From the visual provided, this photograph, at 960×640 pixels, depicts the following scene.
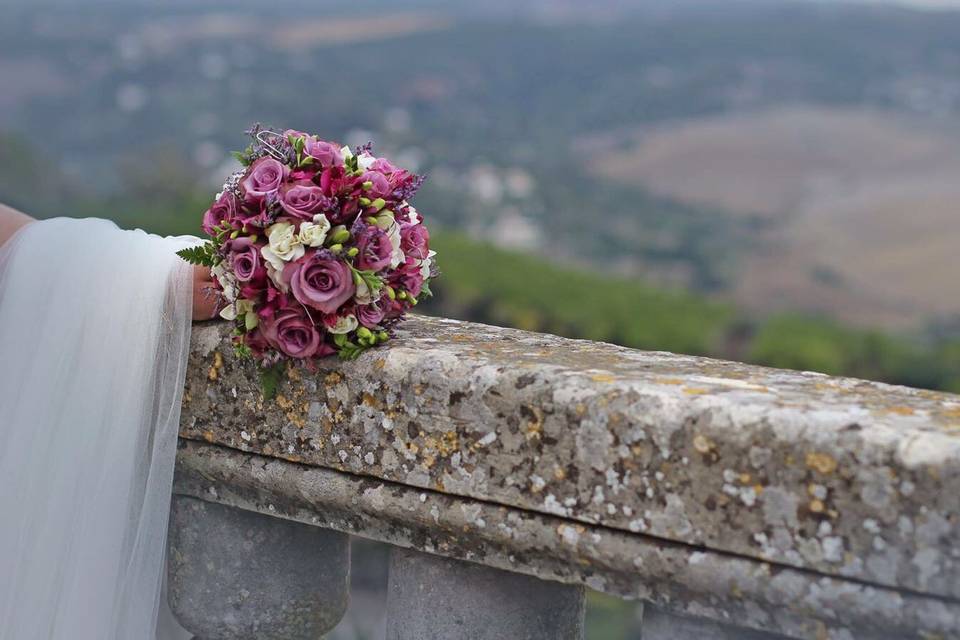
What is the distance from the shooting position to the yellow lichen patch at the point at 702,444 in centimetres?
133

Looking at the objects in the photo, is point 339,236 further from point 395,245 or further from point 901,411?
point 901,411

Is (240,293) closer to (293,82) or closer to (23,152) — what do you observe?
(23,152)

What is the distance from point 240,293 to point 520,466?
557mm

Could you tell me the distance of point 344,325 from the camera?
1.66 metres

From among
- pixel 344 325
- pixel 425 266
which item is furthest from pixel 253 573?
pixel 425 266

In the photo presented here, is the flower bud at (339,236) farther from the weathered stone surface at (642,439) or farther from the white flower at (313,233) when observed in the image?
the weathered stone surface at (642,439)

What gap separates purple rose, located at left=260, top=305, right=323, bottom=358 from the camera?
65.2 inches

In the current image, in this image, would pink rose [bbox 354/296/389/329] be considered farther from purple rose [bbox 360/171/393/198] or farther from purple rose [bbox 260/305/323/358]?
purple rose [bbox 360/171/393/198]

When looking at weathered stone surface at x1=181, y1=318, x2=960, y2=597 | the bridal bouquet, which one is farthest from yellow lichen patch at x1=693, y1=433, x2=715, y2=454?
the bridal bouquet

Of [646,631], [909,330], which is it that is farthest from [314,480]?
[909,330]

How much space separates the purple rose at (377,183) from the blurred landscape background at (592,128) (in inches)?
1037

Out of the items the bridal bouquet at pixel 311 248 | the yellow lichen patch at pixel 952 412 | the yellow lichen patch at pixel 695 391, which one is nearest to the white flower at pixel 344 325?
the bridal bouquet at pixel 311 248

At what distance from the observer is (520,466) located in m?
1.47

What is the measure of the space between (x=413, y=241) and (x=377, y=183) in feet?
0.37
